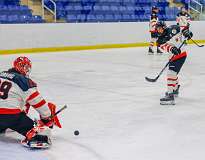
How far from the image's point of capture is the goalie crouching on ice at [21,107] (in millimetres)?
4020

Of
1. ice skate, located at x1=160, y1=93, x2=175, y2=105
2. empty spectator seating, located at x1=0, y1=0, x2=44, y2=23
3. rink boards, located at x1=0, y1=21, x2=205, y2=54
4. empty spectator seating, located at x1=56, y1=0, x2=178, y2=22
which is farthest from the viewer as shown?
empty spectator seating, located at x1=56, y1=0, x2=178, y2=22

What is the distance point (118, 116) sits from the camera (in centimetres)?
530

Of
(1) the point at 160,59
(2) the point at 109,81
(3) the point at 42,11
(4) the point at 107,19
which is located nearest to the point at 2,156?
(2) the point at 109,81

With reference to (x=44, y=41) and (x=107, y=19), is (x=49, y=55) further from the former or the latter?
(x=107, y=19)

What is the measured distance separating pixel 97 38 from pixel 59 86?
6.97 m

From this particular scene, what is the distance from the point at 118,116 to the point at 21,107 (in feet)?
4.63

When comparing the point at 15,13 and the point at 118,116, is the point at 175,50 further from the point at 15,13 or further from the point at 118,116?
the point at 15,13

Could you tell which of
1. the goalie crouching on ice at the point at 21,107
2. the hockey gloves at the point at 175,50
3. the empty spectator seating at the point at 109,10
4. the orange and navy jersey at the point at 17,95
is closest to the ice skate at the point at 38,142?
the goalie crouching on ice at the point at 21,107

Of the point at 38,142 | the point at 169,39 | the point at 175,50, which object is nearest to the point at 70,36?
the point at 169,39

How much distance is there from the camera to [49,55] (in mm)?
12586

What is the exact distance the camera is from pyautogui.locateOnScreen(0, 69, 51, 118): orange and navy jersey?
405 cm

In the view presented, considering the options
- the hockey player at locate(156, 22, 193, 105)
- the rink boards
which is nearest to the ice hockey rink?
the hockey player at locate(156, 22, 193, 105)

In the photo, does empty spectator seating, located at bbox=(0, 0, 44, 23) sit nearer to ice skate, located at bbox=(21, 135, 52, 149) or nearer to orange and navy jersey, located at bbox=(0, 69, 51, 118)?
orange and navy jersey, located at bbox=(0, 69, 51, 118)

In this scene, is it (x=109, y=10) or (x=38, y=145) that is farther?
(x=109, y=10)
